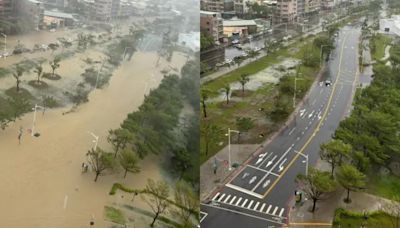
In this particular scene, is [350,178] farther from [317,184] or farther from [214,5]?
[214,5]

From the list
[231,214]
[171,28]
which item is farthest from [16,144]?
[231,214]

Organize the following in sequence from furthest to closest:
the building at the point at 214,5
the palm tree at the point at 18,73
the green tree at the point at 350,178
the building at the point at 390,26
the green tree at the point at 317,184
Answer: the building at the point at 214,5 → the building at the point at 390,26 → the green tree at the point at 350,178 → the green tree at the point at 317,184 → the palm tree at the point at 18,73

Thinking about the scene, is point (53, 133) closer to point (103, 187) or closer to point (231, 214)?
point (103, 187)

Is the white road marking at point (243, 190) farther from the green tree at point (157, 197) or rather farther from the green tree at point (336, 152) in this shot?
the green tree at point (157, 197)

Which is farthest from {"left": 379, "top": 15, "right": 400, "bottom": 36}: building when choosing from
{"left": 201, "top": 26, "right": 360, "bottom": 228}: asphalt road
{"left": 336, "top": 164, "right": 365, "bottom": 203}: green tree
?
{"left": 336, "top": 164, "right": 365, "bottom": 203}: green tree

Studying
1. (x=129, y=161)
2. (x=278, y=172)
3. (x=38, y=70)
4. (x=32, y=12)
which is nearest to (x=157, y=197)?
(x=129, y=161)

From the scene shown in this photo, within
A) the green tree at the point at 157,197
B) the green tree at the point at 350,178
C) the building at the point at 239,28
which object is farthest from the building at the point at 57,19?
the building at the point at 239,28
